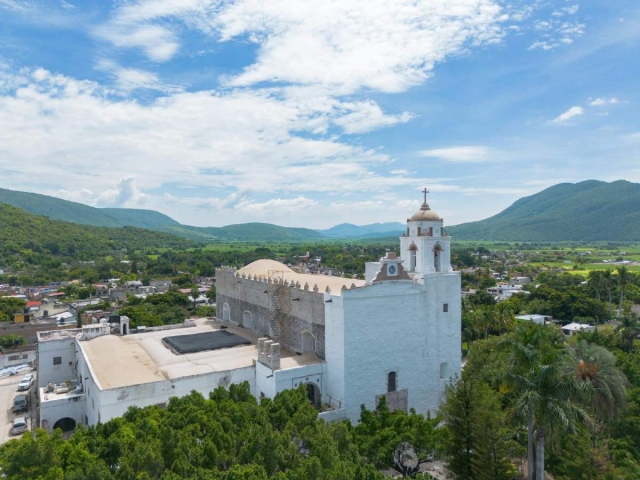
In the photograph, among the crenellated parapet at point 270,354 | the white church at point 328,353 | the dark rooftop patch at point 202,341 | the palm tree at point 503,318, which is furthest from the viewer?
the palm tree at point 503,318

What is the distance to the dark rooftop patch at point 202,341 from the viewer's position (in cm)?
2836

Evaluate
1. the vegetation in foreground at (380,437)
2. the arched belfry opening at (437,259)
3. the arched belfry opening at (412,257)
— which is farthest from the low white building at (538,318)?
the vegetation in foreground at (380,437)

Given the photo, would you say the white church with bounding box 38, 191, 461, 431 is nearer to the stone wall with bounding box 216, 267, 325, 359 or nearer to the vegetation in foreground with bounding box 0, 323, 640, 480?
the stone wall with bounding box 216, 267, 325, 359

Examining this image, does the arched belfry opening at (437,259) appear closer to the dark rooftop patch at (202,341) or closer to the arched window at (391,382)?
the arched window at (391,382)

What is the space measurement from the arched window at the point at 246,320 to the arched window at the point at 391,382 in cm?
1365

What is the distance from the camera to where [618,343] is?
3594cm

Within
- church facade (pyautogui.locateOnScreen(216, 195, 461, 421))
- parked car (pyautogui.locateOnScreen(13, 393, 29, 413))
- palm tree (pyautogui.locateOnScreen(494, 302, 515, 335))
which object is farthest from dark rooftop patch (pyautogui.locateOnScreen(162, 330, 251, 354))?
palm tree (pyautogui.locateOnScreen(494, 302, 515, 335))

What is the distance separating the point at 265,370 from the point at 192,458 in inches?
368

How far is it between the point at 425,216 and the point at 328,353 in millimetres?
9135

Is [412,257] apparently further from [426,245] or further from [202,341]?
[202,341]

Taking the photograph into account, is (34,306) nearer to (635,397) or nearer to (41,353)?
(41,353)

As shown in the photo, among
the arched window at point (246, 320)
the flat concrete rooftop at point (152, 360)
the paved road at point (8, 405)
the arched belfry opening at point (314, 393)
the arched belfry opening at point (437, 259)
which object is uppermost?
the arched belfry opening at point (437, 259)

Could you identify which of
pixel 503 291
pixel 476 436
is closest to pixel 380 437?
pixel 476 436

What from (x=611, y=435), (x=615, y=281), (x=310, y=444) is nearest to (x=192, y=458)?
(x=310, y=444)
